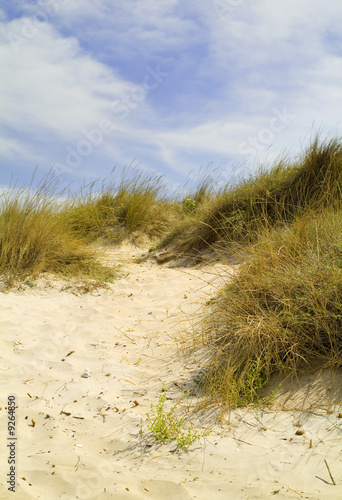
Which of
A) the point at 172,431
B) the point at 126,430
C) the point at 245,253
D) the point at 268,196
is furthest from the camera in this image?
the point at 268,196

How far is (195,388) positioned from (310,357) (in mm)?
852

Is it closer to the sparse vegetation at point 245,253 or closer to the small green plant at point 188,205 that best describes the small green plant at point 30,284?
the sparse vegetation at point 245,253

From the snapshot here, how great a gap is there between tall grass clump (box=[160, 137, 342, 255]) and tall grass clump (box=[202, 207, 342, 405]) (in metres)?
2.61

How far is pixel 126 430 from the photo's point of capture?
8.48 ft

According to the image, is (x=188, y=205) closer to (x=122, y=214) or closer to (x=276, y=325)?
(x=122, y=214)

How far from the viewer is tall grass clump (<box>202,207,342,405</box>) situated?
9.37 feet

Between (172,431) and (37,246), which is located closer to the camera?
(172,431)

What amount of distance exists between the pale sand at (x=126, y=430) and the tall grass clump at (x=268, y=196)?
264cm

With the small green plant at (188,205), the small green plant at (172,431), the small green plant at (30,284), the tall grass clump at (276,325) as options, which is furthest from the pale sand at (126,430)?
the small green plant at (188,205)

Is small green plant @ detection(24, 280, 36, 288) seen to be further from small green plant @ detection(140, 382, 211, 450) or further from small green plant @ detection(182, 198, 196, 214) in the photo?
small green plant @ detection(182, 198, 196, 214)

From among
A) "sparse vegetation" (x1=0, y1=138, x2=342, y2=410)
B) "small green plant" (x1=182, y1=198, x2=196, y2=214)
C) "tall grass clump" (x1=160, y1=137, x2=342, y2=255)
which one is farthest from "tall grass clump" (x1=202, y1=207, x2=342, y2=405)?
"small green plant" (x1=182, y1=198, x2=196, y2=214)

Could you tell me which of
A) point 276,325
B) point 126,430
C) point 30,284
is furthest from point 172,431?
point 30,284

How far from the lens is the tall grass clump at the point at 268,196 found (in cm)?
631

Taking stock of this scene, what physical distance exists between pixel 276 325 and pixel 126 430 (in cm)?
126
